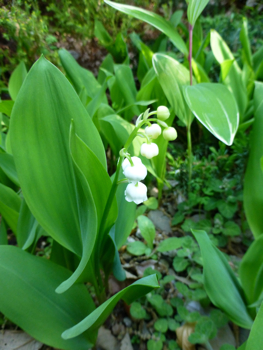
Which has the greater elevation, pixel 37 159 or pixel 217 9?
pixel 217 9

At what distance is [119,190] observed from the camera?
856 millimetres

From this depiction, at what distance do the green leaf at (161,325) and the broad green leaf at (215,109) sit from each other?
24.7 inches

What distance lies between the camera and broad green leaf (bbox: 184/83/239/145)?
2.69ft

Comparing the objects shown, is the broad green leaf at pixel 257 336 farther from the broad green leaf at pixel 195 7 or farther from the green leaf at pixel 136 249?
the broad green leaf at pixel 195 7

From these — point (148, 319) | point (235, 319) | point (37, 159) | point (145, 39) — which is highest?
point (145, 39)

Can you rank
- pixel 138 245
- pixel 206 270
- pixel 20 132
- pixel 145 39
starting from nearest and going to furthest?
pixel 20 132 → pixel 206 270 → pixel 138 245 → pixel 145 39

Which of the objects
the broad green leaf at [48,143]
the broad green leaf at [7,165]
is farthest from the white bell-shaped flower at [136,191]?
the broad green leaf at [7,165]

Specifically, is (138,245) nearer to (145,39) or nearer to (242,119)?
(242,119)

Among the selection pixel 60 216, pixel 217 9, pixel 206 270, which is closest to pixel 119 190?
pixel 60 216

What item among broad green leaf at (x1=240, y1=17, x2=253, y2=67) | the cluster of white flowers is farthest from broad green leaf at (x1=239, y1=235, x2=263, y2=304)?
broad green leaf at (x1=240, y1=17, x2=253, y2=67)

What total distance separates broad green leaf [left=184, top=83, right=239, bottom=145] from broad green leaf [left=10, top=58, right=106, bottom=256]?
1.33 feet

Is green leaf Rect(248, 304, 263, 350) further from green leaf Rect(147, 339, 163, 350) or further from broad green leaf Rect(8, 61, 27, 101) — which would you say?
broad green leaf Rect(8, 61, 27, 101)

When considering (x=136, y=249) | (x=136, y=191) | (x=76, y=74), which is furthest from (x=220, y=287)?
(x=76, y=74)

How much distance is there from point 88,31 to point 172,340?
2186mm
